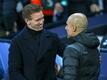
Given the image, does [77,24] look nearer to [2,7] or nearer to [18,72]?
[18,72]

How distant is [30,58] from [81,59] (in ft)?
1.92

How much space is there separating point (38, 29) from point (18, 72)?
0.49 m

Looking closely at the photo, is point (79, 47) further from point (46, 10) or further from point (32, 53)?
point (46, 10)

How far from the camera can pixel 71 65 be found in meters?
4.73

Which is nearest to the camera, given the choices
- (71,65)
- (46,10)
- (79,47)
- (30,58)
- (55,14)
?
(71,65)

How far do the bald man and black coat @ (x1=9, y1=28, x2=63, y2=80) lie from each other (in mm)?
378

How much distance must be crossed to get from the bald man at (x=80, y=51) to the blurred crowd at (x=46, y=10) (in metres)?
6.13

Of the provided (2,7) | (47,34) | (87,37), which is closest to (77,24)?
(87,37)

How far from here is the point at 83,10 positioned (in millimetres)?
11547

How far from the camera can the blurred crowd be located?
11.0 m

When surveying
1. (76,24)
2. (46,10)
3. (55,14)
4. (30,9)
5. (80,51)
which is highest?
(30,9)

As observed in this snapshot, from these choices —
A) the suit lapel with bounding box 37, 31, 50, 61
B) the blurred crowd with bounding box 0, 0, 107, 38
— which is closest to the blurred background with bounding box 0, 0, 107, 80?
the blurred crowd with bounding box 0, 0, 107, 38

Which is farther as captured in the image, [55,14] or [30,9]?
[55,14]

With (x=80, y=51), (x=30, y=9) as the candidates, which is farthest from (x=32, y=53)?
(x=80, y=51)
